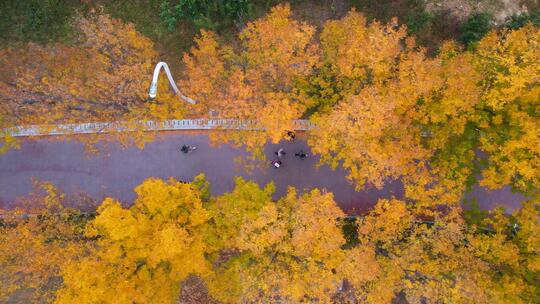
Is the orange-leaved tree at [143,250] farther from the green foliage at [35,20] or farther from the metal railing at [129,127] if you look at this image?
the green foliage at [35,20]

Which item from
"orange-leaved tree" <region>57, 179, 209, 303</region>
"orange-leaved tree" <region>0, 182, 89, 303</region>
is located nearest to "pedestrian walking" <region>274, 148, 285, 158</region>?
"orange-leaved tree" <region>57, 179, 209, 303</region>

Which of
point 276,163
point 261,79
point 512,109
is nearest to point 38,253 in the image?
point 276,163

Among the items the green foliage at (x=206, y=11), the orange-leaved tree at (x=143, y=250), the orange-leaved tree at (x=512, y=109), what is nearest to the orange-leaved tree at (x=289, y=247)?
the orange-leaved tree at (x=143, y=250)

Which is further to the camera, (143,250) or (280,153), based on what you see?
(280,153)

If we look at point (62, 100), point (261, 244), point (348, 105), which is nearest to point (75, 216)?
point (62, 100)

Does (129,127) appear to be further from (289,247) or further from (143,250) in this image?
(289,247)

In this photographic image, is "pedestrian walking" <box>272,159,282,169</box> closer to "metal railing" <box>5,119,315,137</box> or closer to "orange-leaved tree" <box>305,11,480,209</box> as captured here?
"metal railing" <box>5,119,315,137</box>
